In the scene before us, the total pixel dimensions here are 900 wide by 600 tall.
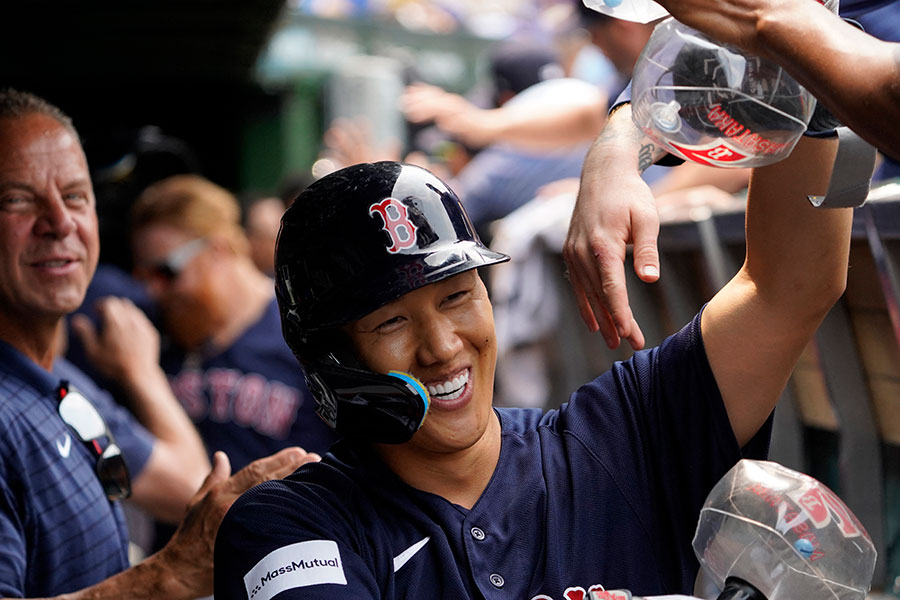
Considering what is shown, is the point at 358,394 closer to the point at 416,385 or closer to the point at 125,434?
the point at 416,385

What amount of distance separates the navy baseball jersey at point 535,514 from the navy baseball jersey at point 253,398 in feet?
8.01

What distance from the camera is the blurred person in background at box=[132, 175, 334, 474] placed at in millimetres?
4590

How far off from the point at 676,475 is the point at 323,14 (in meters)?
9.75

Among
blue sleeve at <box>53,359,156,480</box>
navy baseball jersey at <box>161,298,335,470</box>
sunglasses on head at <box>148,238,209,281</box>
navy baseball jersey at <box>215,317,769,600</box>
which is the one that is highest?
navy baseball jersey at <box>215,317,769,600</box>

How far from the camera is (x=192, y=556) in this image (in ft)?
7.96

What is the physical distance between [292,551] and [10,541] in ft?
2.61

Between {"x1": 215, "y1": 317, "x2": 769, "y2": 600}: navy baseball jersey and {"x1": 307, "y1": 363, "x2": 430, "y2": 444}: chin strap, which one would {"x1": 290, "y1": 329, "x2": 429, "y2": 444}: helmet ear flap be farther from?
{"x1": 215, "y1": 317, "x2": 769, "y2": 600}: navy baseball jersey

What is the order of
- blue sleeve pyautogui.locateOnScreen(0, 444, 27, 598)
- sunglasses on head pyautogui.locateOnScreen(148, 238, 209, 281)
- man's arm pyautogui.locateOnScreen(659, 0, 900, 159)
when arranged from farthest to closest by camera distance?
sunglasses on head pyautogui.locateOnScreen(148, 238, 209, 281), blue sleeve pyautogui.locateOnScreen(0, 444, 27, 598), man's arm pyautogui.locateOnScreen(659, 0, 900, 159)

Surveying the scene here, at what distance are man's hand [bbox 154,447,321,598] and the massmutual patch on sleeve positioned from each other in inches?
19.2

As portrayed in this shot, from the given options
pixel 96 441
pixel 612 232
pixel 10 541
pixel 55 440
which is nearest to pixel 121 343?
pixel 96 441

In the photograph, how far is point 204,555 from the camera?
2.42 meters

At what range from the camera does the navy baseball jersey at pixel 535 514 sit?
192cm

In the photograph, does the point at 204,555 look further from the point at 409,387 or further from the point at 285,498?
the point at 409,387

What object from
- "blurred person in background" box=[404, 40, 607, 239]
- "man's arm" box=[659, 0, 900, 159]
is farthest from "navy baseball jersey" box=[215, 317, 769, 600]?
"blurred person in background" box=[404, 40, 607, 239]
